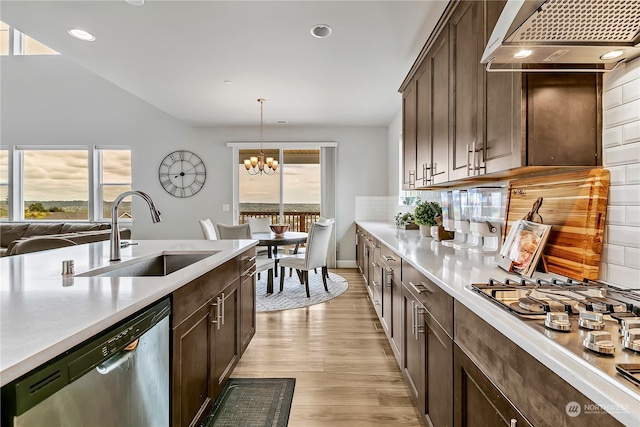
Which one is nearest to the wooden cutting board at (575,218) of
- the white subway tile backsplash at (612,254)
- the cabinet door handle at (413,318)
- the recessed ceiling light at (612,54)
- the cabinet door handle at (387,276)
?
the white subway tile backsplash at (612,254)

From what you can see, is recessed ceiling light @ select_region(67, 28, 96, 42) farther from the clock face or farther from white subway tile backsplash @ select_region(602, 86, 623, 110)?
white subway tile backsplash @ select_region(602, 86, 623, 110)

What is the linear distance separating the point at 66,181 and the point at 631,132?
7.62m

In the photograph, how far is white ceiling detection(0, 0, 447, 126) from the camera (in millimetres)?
2453

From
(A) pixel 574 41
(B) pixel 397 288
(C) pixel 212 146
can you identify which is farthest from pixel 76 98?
(A) pixel 574 41

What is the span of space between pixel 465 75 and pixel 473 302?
1375mm

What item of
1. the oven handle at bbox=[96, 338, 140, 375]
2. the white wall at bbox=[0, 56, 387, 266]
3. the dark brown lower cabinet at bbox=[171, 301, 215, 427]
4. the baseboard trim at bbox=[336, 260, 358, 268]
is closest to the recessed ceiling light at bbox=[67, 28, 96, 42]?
the dark brown lower cabinet at bbox=[171, 301, 215, 427]

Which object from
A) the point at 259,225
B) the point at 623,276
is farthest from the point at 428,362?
the point at 259,225

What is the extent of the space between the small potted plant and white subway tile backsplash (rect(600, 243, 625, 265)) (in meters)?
1.71

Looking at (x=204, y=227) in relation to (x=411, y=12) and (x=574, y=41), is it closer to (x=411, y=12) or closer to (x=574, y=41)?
(x=411, y=12)

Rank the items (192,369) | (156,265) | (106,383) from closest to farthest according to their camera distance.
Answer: (106,383) < (192,369) < (156,265)

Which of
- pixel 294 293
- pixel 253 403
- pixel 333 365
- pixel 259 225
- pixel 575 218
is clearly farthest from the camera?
pixel 259 225

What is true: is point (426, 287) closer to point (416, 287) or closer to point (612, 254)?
point (416, 287)

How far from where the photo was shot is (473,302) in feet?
3.41

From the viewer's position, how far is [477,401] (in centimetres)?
105
